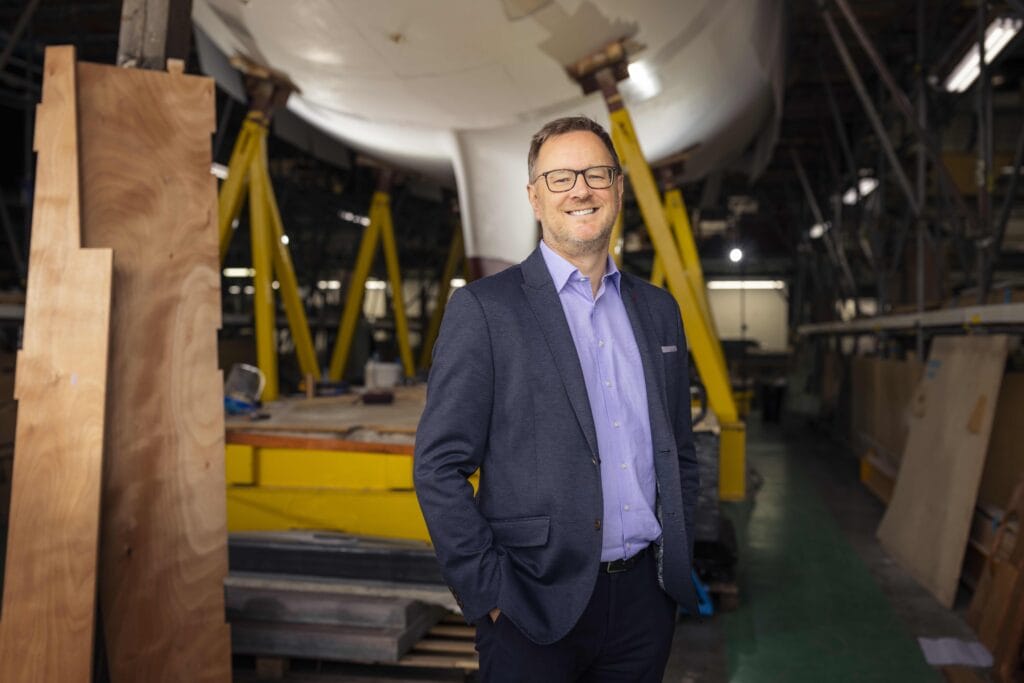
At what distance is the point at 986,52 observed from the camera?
5520 mm

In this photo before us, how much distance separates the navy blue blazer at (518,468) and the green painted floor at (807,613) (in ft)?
6.94

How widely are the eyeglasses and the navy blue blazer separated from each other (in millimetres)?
204

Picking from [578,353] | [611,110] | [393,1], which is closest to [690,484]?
[578,353]

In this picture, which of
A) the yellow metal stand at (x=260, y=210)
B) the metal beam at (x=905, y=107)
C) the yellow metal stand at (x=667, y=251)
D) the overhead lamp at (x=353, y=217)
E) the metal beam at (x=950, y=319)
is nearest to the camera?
the metal beam at (x=950, y=319)

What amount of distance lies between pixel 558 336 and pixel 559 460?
0.27m

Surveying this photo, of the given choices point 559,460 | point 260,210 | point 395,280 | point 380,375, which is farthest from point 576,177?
point 395,280

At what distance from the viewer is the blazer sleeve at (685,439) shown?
6.31 feet

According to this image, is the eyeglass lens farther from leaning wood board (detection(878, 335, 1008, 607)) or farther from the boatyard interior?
leaning wood board (detection(878, 335, 1008, 607))

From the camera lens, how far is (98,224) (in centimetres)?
238

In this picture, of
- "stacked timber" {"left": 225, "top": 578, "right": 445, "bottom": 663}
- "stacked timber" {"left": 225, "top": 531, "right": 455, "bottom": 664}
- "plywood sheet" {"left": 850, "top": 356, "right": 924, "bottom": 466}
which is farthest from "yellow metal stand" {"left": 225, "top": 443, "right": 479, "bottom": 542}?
"plywood sheet" {"left": 850, "top": 356, "right": 924, "bottom": 466}

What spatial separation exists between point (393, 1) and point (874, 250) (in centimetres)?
686

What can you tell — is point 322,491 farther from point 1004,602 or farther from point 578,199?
point 1004,602

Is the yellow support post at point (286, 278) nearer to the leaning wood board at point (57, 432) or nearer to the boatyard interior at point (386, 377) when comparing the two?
the boatyard interior at point (386, 377)

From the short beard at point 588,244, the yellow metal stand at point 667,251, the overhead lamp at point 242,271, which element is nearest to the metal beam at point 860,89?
the yellow metal stand at point 667,251
